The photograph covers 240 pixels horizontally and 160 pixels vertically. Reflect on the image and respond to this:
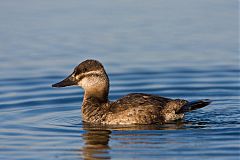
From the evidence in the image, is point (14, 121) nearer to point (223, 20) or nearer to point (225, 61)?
point (225, 61)

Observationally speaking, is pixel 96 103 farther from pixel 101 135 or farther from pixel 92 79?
pixel 101 135

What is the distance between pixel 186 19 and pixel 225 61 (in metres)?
3.60

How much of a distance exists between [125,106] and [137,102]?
0.66 feet

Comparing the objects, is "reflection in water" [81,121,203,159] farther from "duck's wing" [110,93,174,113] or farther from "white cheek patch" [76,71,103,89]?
"white cheek patch" [76,71,103,89]

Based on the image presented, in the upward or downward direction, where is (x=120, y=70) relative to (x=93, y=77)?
upward

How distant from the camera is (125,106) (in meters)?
12.7

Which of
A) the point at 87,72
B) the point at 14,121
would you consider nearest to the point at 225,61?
the point at 87,72

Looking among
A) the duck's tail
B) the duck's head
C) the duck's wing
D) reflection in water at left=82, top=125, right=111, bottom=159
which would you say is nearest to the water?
reflection in water at left=82, top=125, right=111, bottom=159

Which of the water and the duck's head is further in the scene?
the duck's head

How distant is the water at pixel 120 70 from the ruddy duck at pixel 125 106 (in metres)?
0.24

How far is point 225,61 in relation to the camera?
1711cm

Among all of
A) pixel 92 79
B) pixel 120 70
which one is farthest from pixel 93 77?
pixel 120 70

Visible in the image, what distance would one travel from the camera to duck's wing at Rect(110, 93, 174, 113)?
1267 centimetres

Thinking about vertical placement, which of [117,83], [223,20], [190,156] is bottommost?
[190,156]
